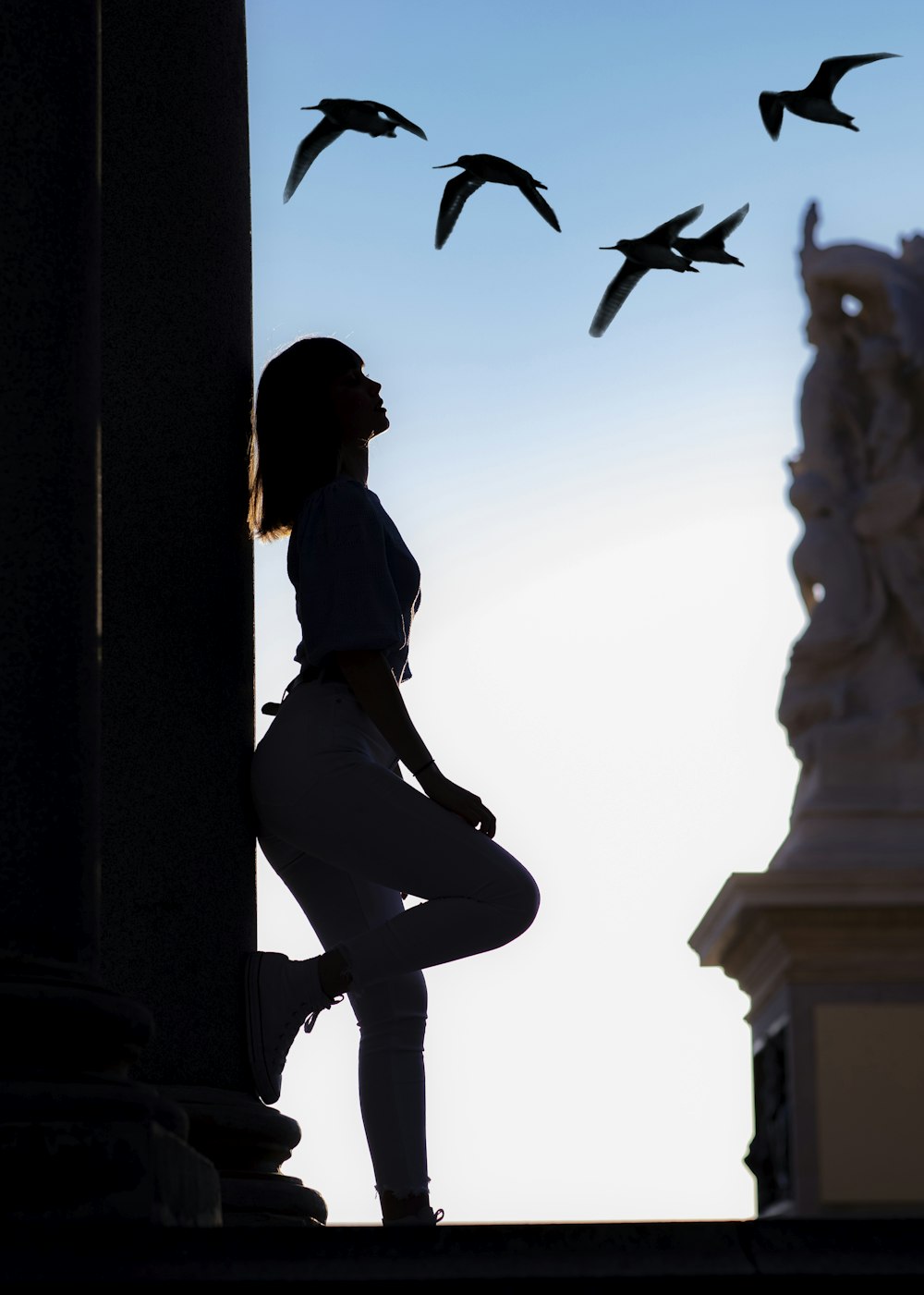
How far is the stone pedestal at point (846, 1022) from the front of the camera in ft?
53.9

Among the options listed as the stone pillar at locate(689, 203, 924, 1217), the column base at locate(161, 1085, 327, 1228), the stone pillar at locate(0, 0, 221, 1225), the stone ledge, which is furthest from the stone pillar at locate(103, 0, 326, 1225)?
the stone pillar at locate(689, 203, 924, 1217)

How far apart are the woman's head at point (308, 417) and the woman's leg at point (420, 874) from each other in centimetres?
97

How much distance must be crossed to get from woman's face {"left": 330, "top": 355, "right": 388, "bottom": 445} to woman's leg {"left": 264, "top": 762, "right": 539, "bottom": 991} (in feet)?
3.51

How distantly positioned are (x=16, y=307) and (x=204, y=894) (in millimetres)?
1956

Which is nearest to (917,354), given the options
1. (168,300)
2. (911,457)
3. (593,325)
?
(911,457)

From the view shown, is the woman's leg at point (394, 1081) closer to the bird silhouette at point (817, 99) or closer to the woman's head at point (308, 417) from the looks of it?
the woman's head at point (308, 417)

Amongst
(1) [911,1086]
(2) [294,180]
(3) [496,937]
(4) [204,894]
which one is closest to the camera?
(3) [496,937]

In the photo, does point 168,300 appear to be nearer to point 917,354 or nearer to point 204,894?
point 204,894

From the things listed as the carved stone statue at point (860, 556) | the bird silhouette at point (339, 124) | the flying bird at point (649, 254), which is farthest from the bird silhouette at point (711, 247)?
the carved stone statue at point (860, 556)

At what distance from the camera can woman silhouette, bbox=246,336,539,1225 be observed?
6352 millimetres

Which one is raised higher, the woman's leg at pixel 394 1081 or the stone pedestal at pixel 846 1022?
the stone pedestal at pixel 846 1022

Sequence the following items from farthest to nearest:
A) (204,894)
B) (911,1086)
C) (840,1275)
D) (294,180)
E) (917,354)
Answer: (917,354) < (911,1086) < (294,180) < (204,894) < (840,1275)

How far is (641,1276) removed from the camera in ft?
14.4

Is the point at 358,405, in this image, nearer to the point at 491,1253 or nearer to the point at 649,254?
the point at 649,254
